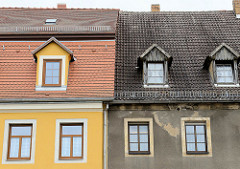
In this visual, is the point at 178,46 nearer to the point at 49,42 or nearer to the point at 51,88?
the point at 49,42

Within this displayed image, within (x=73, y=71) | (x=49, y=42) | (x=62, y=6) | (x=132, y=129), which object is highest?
(x=62, y=6)

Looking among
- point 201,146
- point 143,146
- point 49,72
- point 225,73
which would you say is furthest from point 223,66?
point 49,72

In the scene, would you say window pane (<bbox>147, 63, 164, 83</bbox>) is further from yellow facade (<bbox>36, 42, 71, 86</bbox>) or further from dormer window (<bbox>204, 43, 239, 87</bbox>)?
yellow facade (<bbox>36, 42, 71, 86</bbox>)

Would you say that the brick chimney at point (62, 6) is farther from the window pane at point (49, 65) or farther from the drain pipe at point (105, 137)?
the drain pipe at point (105, 137)

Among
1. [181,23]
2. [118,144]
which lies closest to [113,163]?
[118,144]

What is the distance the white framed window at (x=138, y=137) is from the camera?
1460 centimetres

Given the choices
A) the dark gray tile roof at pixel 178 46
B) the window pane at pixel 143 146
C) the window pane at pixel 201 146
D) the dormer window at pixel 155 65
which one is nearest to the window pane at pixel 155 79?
the dormer window at pixel 155 65

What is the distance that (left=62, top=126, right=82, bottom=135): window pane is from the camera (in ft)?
48.1

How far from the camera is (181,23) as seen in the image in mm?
20516

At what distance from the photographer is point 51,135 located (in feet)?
47.4

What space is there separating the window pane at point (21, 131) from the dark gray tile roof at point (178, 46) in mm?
4056

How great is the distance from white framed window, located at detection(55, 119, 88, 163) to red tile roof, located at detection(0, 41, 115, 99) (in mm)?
1207

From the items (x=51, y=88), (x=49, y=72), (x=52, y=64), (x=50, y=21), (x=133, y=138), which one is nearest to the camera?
(x=133, y=138)

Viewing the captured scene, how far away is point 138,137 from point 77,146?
105 inches
